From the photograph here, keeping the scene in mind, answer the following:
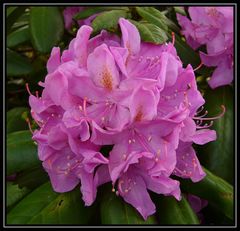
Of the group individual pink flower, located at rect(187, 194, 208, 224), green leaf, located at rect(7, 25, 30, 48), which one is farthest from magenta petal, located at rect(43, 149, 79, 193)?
green leaf, located at rect(7, 25, 30, 48)

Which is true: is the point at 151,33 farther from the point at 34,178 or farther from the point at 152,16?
the point at 34,178

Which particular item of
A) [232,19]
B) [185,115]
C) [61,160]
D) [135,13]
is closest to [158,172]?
[185,115]

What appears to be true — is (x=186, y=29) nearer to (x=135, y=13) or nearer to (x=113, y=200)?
(x=135, y=13)

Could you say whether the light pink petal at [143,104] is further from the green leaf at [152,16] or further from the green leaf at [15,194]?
the green leaf at [15,194]

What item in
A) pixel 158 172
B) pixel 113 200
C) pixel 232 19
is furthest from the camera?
pixel 232 19

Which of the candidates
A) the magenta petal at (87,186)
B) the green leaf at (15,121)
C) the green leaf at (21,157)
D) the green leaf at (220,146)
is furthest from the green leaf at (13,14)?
the magenta petal at (87,186)

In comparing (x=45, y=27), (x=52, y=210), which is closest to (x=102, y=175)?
(x=52, y=210)
